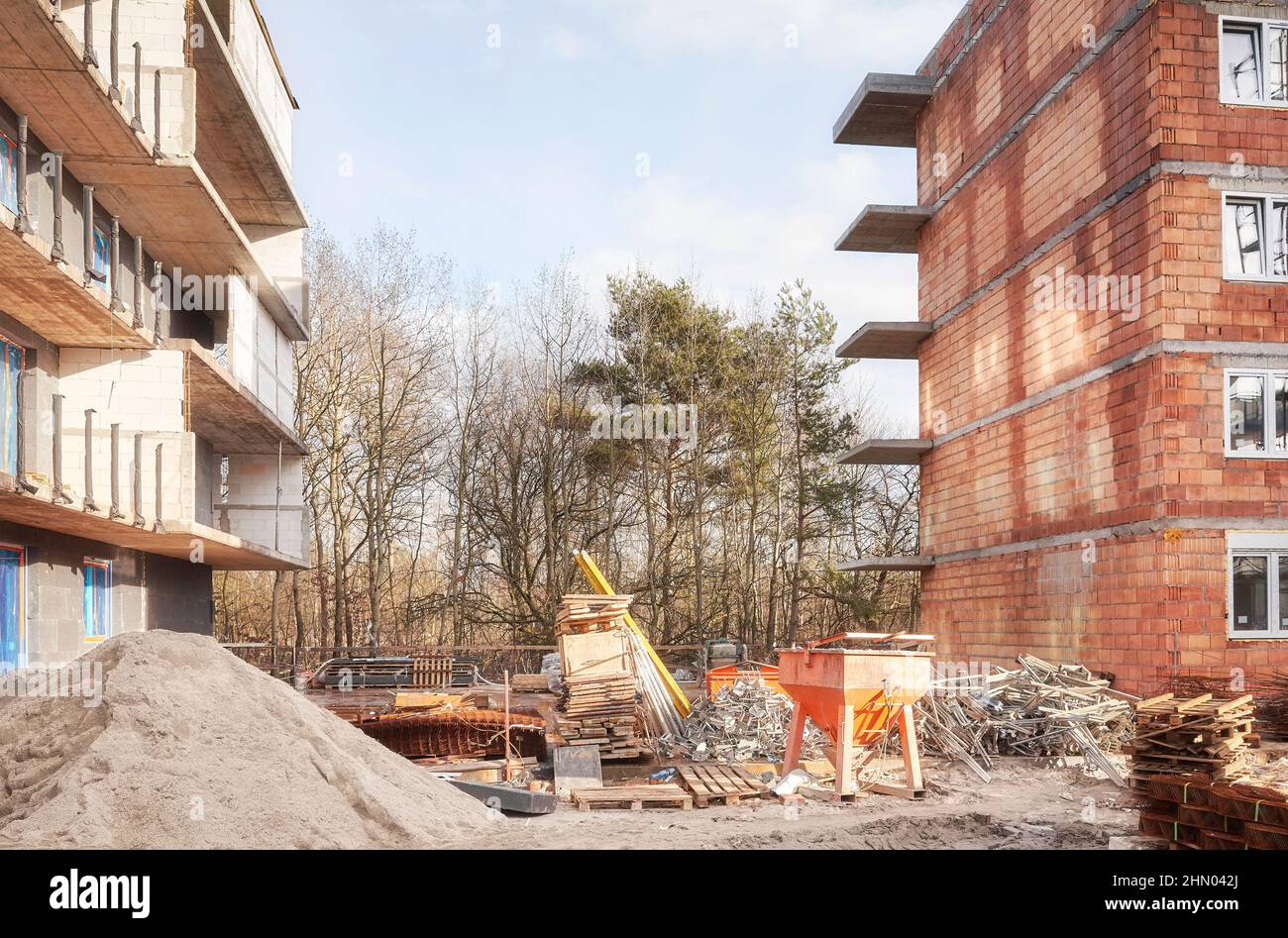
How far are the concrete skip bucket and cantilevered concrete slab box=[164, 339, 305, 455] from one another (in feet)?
37.7

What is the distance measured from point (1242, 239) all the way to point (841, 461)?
491 inches

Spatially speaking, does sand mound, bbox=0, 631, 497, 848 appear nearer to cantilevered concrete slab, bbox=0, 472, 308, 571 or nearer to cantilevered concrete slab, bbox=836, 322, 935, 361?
cantilevered concrete slab, bbox=0, 472, 308, 571

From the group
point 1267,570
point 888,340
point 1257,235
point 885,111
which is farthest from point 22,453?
point 885,111

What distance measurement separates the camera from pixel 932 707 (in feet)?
52.6

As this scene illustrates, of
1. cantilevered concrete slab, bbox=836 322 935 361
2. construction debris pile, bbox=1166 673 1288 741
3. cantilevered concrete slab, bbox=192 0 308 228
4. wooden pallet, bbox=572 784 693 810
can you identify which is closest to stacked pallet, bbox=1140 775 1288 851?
wooden pallet, bbox=572 784 693 810

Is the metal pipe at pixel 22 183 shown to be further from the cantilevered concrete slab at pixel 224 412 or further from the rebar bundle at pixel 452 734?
the rebar bundle at pixel 452 734

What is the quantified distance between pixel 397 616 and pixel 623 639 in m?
21.8

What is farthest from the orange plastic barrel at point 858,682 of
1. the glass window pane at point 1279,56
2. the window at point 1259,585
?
the glass window pane at point 1279,56

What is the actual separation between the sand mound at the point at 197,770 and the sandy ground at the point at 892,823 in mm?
1017

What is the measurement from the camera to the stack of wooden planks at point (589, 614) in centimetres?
1964

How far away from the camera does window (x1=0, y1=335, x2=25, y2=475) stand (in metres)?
14.7

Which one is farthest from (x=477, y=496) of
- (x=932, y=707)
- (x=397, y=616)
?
(x=932, y=707)

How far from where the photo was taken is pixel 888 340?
26188 mm

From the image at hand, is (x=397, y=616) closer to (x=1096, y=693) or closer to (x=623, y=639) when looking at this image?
(x=623, y=639)
